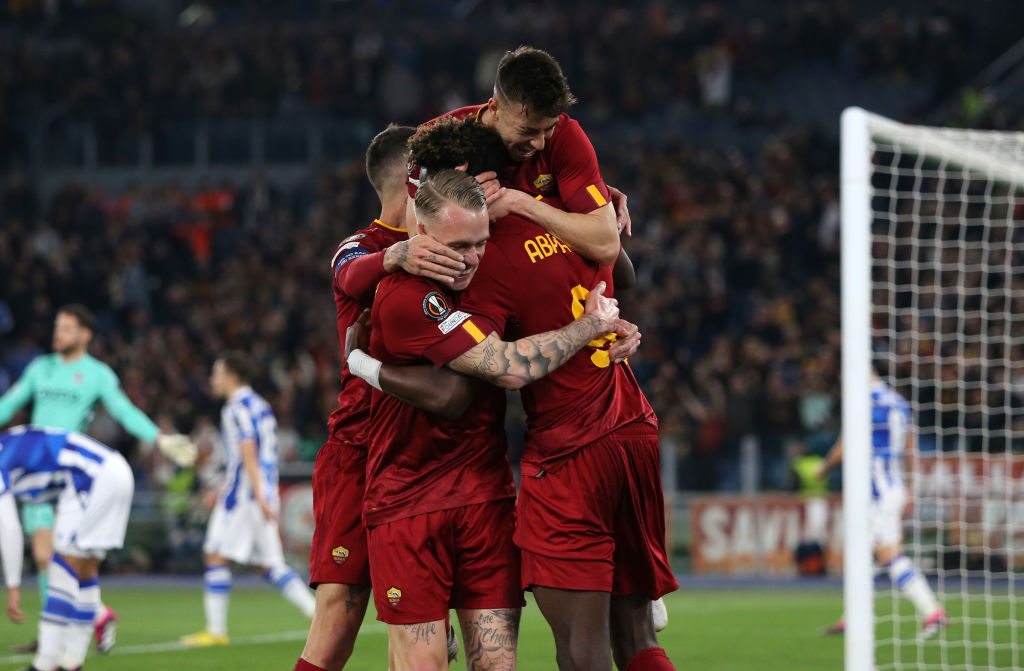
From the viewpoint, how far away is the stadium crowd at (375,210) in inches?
704

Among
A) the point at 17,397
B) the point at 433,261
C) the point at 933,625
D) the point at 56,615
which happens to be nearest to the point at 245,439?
the point at 17,397

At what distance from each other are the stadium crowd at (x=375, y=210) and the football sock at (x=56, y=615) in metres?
9.37

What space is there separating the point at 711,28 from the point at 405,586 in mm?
20188

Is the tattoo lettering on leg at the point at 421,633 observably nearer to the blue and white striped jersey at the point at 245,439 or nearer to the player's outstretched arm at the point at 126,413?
the player's outstretched arm at the point at 126,413

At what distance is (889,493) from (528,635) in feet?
10.7

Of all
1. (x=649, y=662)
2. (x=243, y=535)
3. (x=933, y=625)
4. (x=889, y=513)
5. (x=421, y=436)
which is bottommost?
(x=933, y=625)

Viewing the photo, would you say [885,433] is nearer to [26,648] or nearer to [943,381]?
[943,381]

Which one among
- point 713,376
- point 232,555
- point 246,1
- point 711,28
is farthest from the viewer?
point 246,1

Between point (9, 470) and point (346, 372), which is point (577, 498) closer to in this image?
point (346, 372)

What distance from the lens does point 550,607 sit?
454 cm

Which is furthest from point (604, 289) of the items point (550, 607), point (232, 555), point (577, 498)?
point (232, 555)

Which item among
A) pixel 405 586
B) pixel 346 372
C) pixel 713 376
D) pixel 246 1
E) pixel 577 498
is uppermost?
pixel 246 1

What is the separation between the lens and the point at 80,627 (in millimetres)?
7809

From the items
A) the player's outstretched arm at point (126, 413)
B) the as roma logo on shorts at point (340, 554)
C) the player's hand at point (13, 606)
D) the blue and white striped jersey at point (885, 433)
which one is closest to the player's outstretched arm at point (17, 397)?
the player's outstretched arm at point (126, 413)
